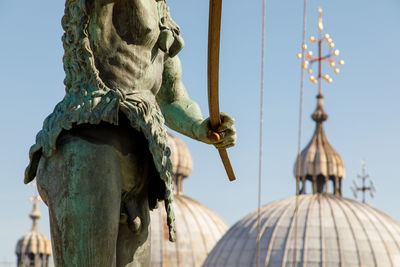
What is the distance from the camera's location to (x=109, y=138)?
5633mm

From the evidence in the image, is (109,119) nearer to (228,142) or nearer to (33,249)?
(228,142)

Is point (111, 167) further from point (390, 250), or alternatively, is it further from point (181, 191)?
point (181, 191)

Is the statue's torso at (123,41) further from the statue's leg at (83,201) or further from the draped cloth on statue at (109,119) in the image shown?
the statue's leg at (83,201)

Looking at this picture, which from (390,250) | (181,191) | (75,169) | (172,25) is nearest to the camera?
(75,169)

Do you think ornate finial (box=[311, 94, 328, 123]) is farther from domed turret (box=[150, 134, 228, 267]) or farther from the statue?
the statue

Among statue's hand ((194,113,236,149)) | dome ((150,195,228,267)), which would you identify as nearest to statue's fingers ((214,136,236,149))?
statue's hand ((194,113,236,149))

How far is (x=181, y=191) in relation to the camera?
89.1 metres

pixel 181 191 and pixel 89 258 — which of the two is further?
pixel 181 191

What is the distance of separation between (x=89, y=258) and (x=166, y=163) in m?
0.55

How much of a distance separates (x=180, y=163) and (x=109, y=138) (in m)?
81.5

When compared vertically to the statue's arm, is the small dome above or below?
above

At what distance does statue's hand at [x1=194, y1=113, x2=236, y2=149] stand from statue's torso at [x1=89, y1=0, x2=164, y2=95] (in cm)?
34

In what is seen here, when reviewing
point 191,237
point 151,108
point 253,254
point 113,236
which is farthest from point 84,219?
point 191,237

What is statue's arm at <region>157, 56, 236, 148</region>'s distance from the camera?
582cm
